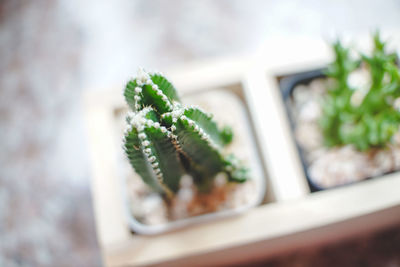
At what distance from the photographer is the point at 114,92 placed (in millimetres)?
917

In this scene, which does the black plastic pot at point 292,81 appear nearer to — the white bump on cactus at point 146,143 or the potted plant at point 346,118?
the potted plant at point 346,118

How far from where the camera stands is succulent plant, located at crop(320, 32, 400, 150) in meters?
0.74

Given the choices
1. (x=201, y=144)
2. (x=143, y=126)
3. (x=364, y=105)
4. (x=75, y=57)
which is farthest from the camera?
(x=75, y=57)

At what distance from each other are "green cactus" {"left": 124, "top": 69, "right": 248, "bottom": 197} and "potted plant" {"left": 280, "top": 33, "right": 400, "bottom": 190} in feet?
0.91

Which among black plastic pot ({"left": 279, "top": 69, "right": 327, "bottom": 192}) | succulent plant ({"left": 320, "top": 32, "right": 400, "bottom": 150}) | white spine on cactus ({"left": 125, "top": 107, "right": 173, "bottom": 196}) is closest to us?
white spine on cactus ({"left": 125, "top": 107, "right": 173, "bottom": 196})

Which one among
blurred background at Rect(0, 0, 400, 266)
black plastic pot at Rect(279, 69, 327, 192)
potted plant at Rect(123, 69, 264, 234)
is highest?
blurred background at Rect(0, 0, 400, 266)

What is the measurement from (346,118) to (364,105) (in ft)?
0.17

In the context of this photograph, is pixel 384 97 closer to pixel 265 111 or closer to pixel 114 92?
pixel 265 111

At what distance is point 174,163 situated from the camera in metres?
0.68

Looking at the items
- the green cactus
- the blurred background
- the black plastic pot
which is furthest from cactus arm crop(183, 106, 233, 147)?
the blurred background

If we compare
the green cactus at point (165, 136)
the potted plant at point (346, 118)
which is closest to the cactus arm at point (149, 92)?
the green cactus at point (165, 136)

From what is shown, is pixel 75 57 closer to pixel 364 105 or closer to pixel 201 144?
pixel 201 144

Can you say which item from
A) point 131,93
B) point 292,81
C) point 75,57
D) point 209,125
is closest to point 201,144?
point 209,125

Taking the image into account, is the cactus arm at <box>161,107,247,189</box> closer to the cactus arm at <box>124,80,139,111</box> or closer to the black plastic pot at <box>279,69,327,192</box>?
the cactus arm at <box>124,80,139,111</box>
